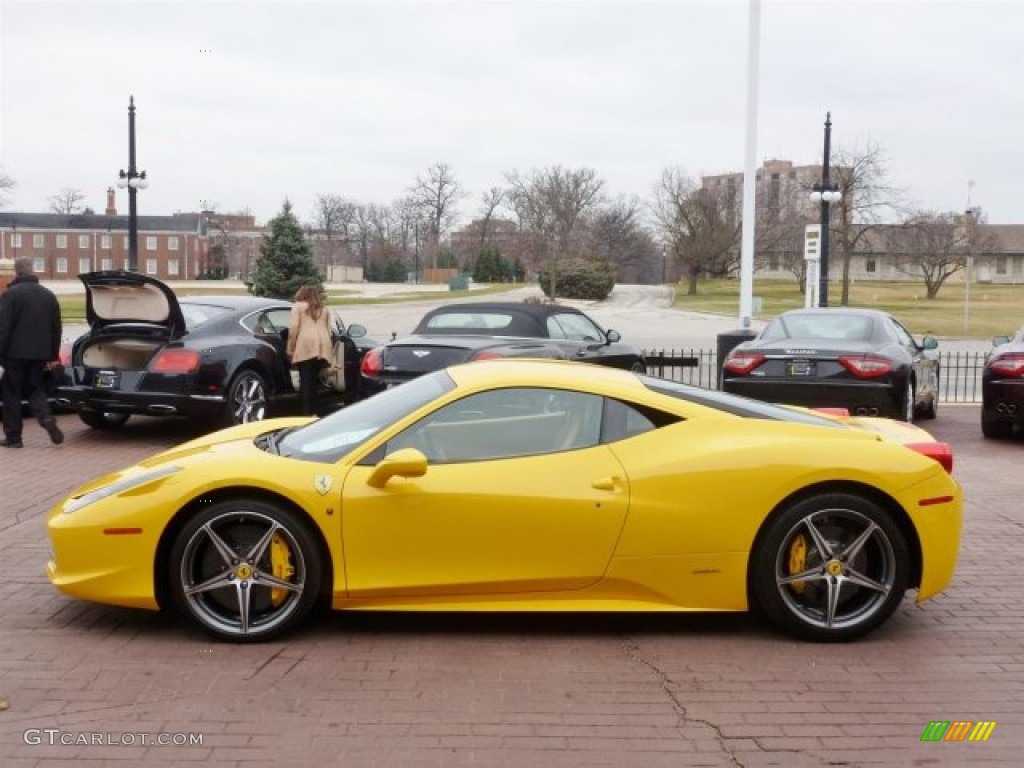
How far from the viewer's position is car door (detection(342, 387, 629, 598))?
203 inches

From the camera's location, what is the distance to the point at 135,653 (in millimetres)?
5078

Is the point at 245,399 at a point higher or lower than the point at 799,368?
lower

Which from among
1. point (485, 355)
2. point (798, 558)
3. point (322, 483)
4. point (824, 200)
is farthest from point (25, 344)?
point (824, 200)

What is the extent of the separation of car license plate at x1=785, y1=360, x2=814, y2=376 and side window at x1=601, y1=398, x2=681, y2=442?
631 cm

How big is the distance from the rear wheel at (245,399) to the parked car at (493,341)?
3.90 ft

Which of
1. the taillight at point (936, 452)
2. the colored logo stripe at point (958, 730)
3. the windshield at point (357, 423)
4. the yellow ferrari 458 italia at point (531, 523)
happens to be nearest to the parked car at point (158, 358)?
the windshield at point (357, 423)

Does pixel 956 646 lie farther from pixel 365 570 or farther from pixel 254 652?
pixel 254 652

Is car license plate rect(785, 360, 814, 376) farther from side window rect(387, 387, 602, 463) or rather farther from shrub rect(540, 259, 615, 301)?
shrub rect(540, 259, 615, 301)

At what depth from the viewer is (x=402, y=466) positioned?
5043 mm

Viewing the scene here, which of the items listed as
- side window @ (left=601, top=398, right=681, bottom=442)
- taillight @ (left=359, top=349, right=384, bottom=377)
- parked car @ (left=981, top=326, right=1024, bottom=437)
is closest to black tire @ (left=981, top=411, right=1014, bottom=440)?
parked car @ (left=981, top=326, right=1024, bottom=437)

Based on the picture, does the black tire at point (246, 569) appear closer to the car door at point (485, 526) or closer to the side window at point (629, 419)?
the car door at point (485, 526)

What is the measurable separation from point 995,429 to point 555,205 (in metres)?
48.7

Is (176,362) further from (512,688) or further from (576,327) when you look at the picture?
(512,688)

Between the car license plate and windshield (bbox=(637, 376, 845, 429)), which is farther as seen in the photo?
A: the car license plate
